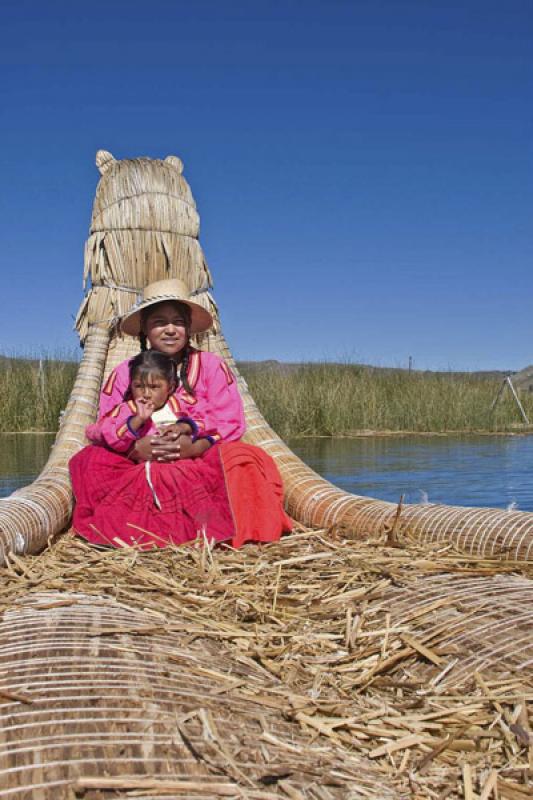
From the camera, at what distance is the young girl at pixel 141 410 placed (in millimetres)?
3740

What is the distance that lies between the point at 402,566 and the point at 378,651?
684 millimetres

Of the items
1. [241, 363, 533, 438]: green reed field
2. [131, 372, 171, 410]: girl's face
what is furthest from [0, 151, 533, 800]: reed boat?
[241, 363, 533, 438]: green reed field

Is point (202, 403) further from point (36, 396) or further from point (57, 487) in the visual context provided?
point (36, 396)

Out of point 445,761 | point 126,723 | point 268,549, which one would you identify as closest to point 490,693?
point 445,761

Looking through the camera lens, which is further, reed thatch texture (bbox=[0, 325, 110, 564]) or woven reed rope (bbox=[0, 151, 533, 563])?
woven reed rope (bbox=[0, 151, 533, 563])

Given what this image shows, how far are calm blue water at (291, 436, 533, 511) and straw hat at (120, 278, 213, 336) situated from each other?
149 cm

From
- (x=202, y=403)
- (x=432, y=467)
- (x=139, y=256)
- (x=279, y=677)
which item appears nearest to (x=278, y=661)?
(x=279, y=677)

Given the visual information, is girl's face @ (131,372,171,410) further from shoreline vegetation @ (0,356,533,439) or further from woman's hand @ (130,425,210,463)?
shoreline vegetation @ (0,356,533,439)

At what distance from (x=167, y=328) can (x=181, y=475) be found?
0.83m

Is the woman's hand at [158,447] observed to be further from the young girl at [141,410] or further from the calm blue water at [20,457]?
the calm blue water at [20,457]

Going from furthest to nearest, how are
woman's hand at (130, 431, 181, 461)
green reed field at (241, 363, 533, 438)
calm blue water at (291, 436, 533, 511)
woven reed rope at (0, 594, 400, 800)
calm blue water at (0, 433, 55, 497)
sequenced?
green reed field at (241, 363, 533, 438), calm blue water at (0, 433, 55, 497), calm blue water at (291, 436, 533, 511), woman's hand at (130, 431, 181, 461), woven reed rope at (0, 594, 400, 800)

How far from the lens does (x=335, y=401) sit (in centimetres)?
1318

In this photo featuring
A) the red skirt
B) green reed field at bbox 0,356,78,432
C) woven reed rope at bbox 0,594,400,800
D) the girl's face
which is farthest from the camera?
green reed field at bbox 0,356,78,432

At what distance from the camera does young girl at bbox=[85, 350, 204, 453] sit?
3.74m
